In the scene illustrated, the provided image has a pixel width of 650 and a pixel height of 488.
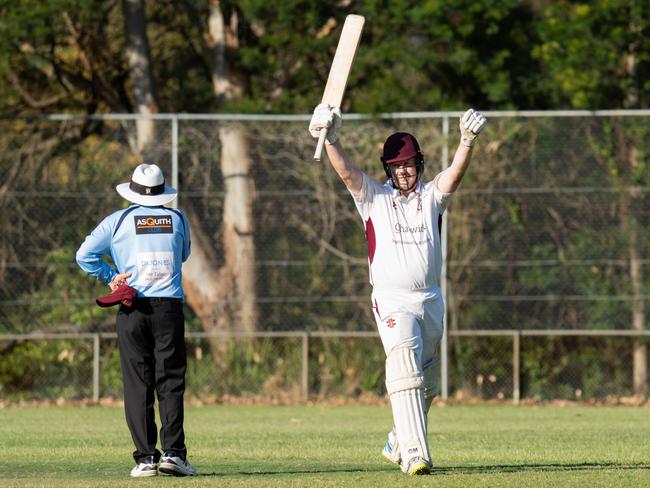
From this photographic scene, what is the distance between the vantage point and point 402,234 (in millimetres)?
8547

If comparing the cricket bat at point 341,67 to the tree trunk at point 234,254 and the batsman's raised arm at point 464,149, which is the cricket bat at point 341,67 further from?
the tree trunk at point 234,254

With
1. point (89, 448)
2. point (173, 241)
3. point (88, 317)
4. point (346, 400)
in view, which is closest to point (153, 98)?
point (88, 317)

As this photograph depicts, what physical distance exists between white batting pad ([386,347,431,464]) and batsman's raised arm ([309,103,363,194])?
110 cm

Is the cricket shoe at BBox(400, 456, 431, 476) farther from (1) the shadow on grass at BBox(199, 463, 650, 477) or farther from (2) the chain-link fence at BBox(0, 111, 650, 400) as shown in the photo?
(2) the chain-link fence at BBox(0, 111, 650, 400)

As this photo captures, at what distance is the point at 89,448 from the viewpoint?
36.4 ft

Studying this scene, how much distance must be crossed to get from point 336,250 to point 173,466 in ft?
27.6

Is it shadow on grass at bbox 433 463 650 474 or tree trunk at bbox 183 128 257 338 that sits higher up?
tree trunk at bbox 183 128 257 338

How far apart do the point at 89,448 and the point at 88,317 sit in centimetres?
598

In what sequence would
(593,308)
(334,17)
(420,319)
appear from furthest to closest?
(334,17) → (593,308) → (420,319)

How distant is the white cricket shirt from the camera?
27.8 feet

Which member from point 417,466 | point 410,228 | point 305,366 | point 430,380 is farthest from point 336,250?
point 417,466

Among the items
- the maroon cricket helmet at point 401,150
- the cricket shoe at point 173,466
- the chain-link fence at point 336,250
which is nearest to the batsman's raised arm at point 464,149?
the maroon cricket helmet at point 401,150

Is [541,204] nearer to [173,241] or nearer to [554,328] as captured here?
[554,328]

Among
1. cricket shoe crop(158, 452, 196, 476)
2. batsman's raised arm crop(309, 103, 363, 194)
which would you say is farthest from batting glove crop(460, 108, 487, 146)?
cricket shoe crop(158, 452, 196, 476)
